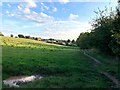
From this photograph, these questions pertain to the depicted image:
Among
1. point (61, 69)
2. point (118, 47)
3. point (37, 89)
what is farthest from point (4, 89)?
point (118, 47)

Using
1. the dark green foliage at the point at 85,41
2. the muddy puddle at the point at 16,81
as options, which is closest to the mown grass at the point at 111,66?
the muddy puddle at the point at 16,81

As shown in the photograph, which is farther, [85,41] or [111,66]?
[85,41]

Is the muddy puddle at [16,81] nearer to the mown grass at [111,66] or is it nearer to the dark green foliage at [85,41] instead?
the mown grass at [111,66]

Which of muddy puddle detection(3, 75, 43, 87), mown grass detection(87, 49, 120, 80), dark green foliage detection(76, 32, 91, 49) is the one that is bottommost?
muddy puddle detection(3, 75, 43, 87)

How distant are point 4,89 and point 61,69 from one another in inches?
530

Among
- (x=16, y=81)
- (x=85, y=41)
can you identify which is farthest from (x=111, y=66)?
(x=85, y=41)

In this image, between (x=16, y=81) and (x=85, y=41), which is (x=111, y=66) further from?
(x=85, y=41)

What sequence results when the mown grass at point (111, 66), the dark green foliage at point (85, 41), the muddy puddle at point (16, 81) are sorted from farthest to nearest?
1. the dark green foliage at point (85, 41)
2. the mown grass at point (111, 66)
3. the muddy puddle at point (16, 81)

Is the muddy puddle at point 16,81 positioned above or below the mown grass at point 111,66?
below

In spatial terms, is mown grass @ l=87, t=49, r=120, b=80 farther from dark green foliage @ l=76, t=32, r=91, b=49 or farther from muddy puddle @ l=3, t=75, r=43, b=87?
dark green foliage @ l=76, t=32, r=91, b=49

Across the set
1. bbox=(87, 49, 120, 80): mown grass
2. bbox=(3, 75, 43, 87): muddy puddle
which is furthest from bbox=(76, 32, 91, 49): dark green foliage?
bbox=(3, 75, 43, 87): muddy puddle

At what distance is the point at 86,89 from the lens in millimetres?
16922

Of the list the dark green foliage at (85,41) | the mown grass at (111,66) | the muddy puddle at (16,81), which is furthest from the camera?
the dark green foliage at (85,41)

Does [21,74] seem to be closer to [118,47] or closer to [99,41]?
[118,47]
